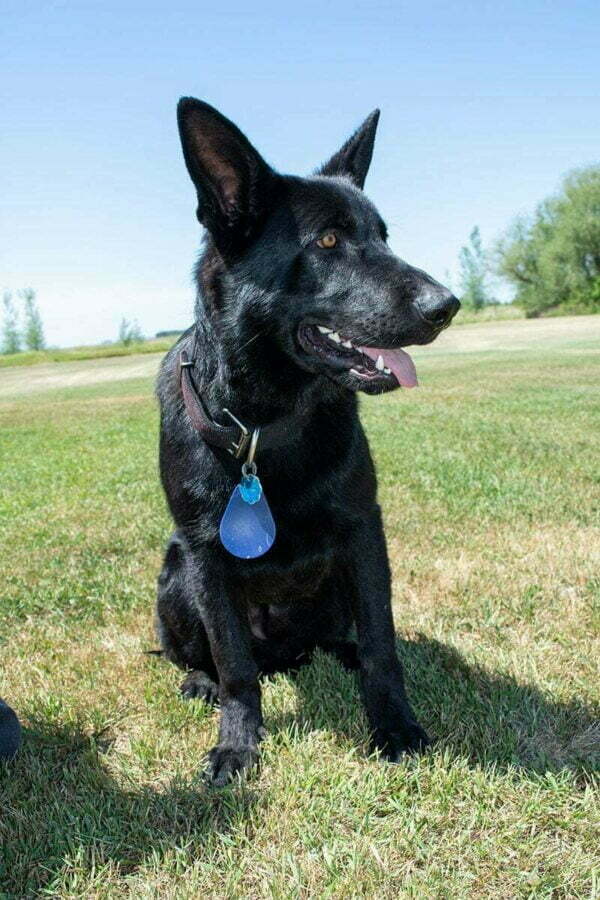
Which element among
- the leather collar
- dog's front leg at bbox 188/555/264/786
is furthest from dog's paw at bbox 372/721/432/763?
the leather collar

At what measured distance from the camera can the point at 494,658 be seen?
302 centimetres

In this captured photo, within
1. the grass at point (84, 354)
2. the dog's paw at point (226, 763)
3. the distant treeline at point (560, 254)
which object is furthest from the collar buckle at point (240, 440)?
the distant treeline at point (560, 254)

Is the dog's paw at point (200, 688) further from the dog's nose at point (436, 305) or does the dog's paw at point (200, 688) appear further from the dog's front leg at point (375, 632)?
the dog's nose at point (436, 305)

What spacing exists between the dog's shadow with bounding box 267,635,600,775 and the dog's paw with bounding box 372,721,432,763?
5 centimetres

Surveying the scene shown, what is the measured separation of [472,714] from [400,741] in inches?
12.5

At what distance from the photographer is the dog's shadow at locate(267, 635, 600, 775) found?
238cm

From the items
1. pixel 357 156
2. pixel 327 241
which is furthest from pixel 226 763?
pixel 357 156

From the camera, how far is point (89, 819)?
85.6 inches

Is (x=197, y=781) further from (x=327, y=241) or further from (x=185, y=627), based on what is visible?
(x=327, y=241)

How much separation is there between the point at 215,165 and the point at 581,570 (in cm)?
277

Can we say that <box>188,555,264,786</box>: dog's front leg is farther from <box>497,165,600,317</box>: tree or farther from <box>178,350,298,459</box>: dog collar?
<box>497,165,600,317</box>: tree

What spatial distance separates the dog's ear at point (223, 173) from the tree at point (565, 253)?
61.5 meters

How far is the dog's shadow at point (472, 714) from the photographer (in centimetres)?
238

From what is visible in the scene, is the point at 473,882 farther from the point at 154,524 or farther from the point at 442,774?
the point at 154,524
